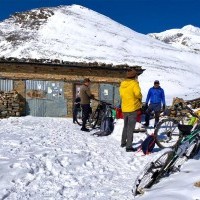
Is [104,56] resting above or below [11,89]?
above

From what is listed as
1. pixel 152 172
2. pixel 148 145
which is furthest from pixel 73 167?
pixel 152 172

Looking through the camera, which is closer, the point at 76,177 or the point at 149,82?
the point at 76,177

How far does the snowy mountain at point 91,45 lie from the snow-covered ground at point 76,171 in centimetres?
3961

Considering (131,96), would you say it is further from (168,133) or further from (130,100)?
(168,133)

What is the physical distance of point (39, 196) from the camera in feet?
23.1

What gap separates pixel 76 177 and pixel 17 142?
12.5ft

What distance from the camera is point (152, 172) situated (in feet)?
23.1

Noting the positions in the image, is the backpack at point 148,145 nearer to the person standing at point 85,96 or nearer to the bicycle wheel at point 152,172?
the bicycle wheel at point 152,172

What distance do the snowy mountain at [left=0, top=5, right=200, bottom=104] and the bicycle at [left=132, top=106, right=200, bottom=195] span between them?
141 feet

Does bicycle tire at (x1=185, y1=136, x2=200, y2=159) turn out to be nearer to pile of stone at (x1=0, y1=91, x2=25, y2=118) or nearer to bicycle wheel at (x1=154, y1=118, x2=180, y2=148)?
bicycle wheel at (x1=154, y1=118, x2=180, y2=148)

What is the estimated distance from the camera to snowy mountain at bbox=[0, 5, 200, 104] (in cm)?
6669

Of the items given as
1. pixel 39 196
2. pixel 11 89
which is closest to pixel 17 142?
pixel 39 196

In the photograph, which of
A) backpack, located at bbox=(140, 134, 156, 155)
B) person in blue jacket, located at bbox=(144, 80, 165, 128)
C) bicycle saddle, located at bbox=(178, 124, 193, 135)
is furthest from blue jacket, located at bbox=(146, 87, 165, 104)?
bicycle saddle, located at bbox=(178, 124, 193, 135)

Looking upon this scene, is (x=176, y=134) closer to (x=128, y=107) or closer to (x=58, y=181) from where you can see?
(x=128, y=107)
